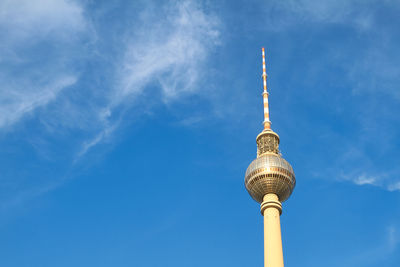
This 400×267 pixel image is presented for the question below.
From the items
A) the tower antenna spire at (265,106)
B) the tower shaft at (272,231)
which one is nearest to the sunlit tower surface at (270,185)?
the tower shaft at (272,231)

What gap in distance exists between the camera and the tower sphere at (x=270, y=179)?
3573 inches

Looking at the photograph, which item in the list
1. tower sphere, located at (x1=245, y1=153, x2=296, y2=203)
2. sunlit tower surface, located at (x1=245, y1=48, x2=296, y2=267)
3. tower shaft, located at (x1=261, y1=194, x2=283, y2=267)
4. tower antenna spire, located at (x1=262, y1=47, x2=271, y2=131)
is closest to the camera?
tower shaft, located at (x1=261, y1=194, x2=283, y2=267)

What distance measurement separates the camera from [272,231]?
8544cm

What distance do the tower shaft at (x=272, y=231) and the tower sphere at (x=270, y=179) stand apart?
132 centimetres

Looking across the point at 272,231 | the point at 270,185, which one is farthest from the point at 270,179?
the point at 272,231

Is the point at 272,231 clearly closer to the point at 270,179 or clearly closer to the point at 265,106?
the point at 270,179

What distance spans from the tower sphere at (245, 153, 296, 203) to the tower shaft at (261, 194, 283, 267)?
51.9 inches

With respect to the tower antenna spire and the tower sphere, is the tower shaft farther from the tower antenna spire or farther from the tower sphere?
the tower antenna spire

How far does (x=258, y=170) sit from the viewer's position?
91938mm

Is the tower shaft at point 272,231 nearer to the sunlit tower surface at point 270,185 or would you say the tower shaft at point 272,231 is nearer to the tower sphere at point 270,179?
the sunlit tower surface at point 270,185

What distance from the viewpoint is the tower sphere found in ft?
298

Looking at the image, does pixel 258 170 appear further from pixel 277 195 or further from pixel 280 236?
pixel 280 236

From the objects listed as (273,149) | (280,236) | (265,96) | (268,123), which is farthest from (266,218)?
(265,96)

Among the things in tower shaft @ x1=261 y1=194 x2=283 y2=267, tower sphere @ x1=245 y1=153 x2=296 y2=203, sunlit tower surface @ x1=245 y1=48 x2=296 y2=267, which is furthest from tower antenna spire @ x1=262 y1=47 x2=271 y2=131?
tower shaft @ x1=261 y1=194 x2=283 y2=267
